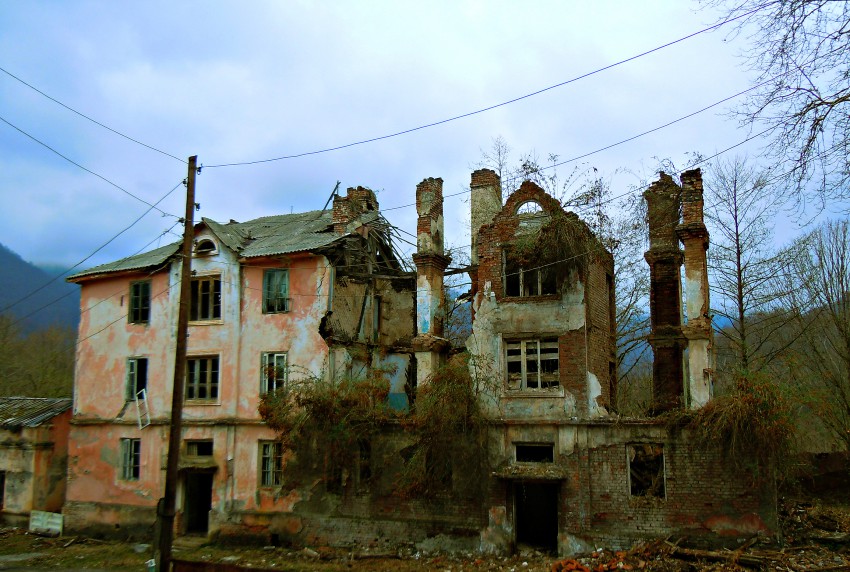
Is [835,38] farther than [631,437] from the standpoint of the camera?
No

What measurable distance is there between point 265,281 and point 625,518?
13.7 meters

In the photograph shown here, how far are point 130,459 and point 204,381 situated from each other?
4080 mm

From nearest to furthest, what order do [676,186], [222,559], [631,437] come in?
1. [631,437]
2. [222,559]
3. [676,186]

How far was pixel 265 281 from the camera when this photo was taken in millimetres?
23766

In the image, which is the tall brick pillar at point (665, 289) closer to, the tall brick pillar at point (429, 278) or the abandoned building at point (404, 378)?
the abandoned building at point (404, 378)

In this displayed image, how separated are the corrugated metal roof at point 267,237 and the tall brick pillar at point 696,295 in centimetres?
1110

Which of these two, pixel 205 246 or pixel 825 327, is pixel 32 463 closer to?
pixel 205 246

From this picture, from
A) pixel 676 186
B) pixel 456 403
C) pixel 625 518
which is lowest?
pixel 625 518

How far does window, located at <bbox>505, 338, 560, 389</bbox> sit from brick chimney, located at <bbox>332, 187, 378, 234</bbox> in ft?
26.3

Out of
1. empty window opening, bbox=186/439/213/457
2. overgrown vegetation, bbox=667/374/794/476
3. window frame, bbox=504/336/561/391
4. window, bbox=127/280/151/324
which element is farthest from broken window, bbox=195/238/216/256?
overgrown vegetation, bbox=667/374/794/476

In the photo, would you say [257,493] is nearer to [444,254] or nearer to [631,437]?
[444,254]

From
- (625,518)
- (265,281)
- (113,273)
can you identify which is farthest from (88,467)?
(625,518)

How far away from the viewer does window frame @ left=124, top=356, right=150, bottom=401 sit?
25.1m

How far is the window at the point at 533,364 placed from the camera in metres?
19.7
